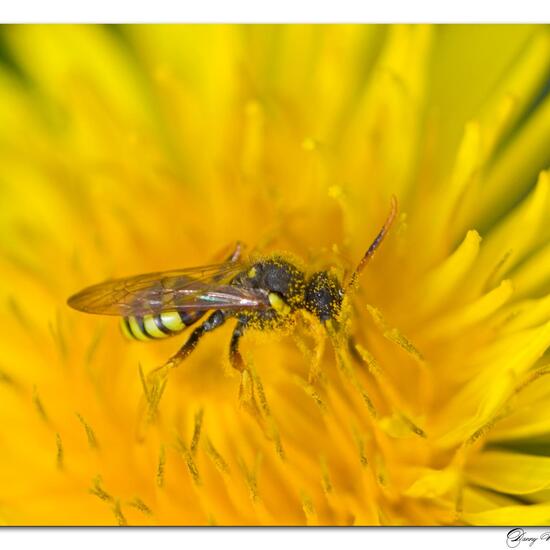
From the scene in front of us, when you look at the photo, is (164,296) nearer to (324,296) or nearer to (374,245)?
(324,296)

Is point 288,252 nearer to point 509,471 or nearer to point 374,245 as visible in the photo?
point 374,245

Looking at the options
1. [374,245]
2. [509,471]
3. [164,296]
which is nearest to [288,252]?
[374,245]

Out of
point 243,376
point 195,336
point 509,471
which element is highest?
point 195,336

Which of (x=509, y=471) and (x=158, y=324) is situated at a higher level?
(x=158, y=324)

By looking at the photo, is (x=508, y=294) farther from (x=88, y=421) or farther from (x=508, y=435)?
(x=88, y=421)

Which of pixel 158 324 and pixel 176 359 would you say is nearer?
pixel 158 324

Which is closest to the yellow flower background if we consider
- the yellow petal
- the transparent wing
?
the yellow petal
